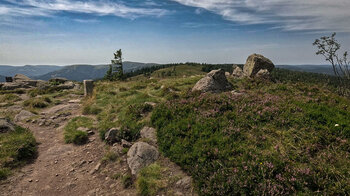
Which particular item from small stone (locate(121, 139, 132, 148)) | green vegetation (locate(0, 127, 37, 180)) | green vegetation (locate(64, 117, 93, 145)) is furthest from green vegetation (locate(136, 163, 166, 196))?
green vegetation (locate(0, 127, 37, 180))

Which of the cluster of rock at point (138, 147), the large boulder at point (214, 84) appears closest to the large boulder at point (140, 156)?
the cluster of rock at point (138, 147)

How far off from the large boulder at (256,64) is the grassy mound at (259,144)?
10.9 meters

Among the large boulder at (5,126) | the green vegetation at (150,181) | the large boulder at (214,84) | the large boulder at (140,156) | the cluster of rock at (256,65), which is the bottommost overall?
the green vegetation at (150,181)

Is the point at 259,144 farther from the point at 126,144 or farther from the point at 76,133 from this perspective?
the point at 76,133

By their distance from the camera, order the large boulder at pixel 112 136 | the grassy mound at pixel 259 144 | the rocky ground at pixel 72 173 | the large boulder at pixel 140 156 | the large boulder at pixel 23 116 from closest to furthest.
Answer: the grassy mound at pixel 259 144 → the rocky ground at pixel 72 173 → the large boulder at pixel 140 156 → the large boulder at pixel 112 136 → the large boulder at pixel 23 116

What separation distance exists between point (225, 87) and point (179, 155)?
28.7 ft

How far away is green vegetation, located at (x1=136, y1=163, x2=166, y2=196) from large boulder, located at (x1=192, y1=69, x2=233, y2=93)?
741 cm

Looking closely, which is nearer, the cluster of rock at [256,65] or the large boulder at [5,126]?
the large boulder at [5,126]

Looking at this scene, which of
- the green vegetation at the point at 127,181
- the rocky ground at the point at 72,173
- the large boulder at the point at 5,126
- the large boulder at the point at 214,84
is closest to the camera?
the rocky ground at the point at 72,173

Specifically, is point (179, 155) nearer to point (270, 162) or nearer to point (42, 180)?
point (270, 162)

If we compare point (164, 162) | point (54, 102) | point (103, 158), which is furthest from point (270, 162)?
point (54, 102)

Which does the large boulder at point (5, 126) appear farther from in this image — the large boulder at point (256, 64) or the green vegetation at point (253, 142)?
the large boulder at point (256, 64)

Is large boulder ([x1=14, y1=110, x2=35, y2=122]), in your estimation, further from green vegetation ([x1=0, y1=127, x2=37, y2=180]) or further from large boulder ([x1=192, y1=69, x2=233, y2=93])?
large boulder ([x1=192, y1=69, x2=233, y2=93])

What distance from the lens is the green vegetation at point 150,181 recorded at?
17.6 feet
